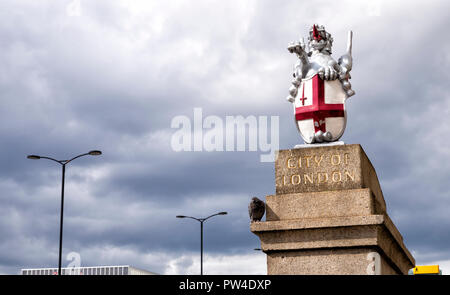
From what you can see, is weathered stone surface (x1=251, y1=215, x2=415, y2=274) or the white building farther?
the white building

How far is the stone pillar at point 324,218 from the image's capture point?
46.3 feet

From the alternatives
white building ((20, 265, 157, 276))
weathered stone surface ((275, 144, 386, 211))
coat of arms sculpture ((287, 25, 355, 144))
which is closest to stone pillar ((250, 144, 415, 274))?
weathered stone surface ((275, 144, 386, 211))

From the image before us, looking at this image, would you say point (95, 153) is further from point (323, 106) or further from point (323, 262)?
point (323, 262)

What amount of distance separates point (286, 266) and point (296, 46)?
465 cm

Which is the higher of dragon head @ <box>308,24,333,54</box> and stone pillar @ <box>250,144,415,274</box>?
dragon head @ <box>308,24,333,54</box>

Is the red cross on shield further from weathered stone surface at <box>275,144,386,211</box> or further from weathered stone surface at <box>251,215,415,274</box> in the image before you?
weathered stone surface at <box>251,215,415,274</box>

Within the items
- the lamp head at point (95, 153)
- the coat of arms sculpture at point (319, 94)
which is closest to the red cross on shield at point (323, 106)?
the coat of arms sculpture at point (319, 94)

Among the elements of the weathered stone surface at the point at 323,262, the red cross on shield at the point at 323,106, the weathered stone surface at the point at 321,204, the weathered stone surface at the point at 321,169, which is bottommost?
the weathered stone surface at the point at 323,262

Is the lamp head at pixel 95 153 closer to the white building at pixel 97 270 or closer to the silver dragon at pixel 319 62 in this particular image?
the silver dragon at pixel 319 62

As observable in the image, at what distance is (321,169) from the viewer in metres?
14.8

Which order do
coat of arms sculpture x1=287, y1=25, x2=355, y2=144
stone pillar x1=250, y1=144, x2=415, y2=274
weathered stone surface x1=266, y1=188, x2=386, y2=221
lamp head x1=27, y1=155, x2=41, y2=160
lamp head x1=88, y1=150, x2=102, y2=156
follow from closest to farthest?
stone pillar x1=250, y1=144, x2=415, y2=274 < weathered stone surface x1=266, y1=188, x2=386, y2=221 < coat of arms sculpture x1=287, y1=25, x2=355, y2=144 < lamp head x1=88, y1=150, x2=102, y2=156 < lamp head x1=27, y1=155, x2=41, y2=160

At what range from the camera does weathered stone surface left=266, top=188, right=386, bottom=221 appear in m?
14.3

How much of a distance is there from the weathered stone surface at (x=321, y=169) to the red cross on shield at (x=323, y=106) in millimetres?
632
